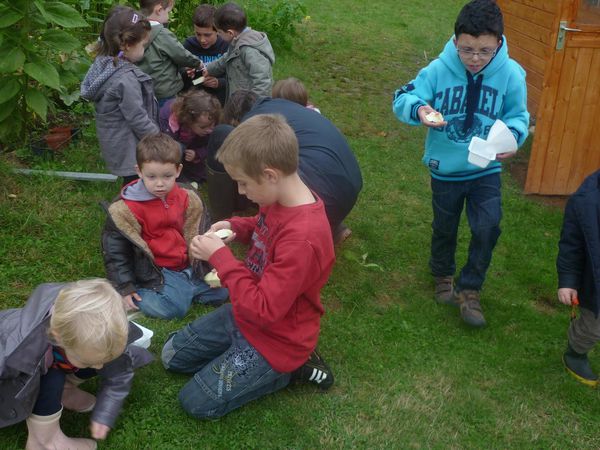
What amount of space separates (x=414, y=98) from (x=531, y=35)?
3.77 meters

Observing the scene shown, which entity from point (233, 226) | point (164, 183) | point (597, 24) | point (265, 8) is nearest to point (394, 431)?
point (233, 226)

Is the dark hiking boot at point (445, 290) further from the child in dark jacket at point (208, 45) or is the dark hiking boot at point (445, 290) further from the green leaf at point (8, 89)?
the green leaf at point (8, 89)

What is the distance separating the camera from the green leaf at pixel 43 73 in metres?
4.23

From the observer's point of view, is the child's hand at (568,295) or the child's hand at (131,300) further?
the child's hand at (131,300)

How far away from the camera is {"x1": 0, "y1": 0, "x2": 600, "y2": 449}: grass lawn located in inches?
116

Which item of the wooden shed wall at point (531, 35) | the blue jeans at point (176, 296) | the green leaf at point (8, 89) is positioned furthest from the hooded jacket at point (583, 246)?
the green leaf at point (8, 89)

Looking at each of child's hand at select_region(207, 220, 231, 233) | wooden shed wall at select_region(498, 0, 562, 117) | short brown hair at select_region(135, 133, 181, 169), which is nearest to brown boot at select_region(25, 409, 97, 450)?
child's hand at select_region(207, 220, 231, 233)

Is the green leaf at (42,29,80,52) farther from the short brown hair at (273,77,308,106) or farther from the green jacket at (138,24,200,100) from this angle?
the short brown hair at (273,77,308,106)

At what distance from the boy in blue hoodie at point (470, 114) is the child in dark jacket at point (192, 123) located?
168 centimetres

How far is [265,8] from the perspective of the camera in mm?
9773

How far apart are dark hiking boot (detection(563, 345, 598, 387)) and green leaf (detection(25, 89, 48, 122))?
3726mm

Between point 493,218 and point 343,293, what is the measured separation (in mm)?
1062

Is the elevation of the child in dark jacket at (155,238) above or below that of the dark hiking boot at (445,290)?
above

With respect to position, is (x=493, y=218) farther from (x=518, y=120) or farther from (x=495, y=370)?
(x=495, y=370)
